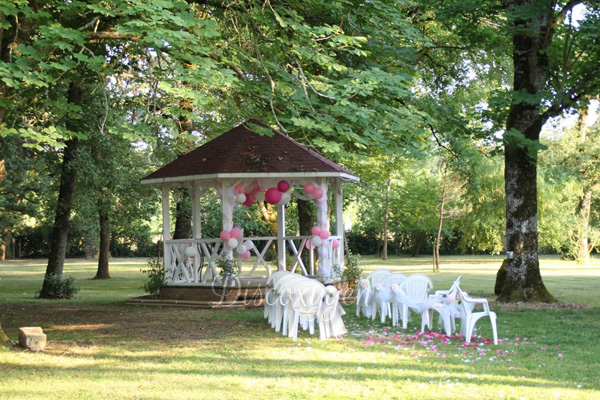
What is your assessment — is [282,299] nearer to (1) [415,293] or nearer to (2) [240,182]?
(1) [415,293]

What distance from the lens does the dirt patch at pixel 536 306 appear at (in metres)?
13.5

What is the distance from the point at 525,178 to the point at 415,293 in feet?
18.5

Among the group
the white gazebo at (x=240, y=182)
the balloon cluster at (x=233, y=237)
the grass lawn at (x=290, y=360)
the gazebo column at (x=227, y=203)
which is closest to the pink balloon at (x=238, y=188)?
the white gazebo at (x=240, y=182)

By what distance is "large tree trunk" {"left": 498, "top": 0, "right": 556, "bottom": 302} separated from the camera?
14.7m

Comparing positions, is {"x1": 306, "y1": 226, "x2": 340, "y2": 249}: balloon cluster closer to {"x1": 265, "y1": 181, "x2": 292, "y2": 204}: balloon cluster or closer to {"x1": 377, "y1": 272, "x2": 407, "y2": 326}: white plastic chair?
{"x1": 265, "y1": 181, "x2": 292, "y2": 204}: balloon cluster

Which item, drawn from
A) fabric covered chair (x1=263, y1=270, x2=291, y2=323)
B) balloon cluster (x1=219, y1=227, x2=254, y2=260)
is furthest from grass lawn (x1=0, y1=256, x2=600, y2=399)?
balloon cluster (x1=219, y1=227, x2=254, y2=260)

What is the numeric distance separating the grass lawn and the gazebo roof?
10.9 feet

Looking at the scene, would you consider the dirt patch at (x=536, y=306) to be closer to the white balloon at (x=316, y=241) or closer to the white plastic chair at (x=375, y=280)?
the white plastic chair at (x=375, y=280)

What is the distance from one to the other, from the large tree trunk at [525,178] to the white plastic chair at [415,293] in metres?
4.83

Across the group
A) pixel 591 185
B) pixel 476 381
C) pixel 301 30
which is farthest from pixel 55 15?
pixel 591 185

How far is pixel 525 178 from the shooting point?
588 inches

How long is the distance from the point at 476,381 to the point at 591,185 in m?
35.3

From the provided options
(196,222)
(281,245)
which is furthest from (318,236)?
(196,222)

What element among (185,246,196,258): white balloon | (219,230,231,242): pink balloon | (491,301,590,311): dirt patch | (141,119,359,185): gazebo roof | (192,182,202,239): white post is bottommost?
(491,301,590,311): dirt patch
